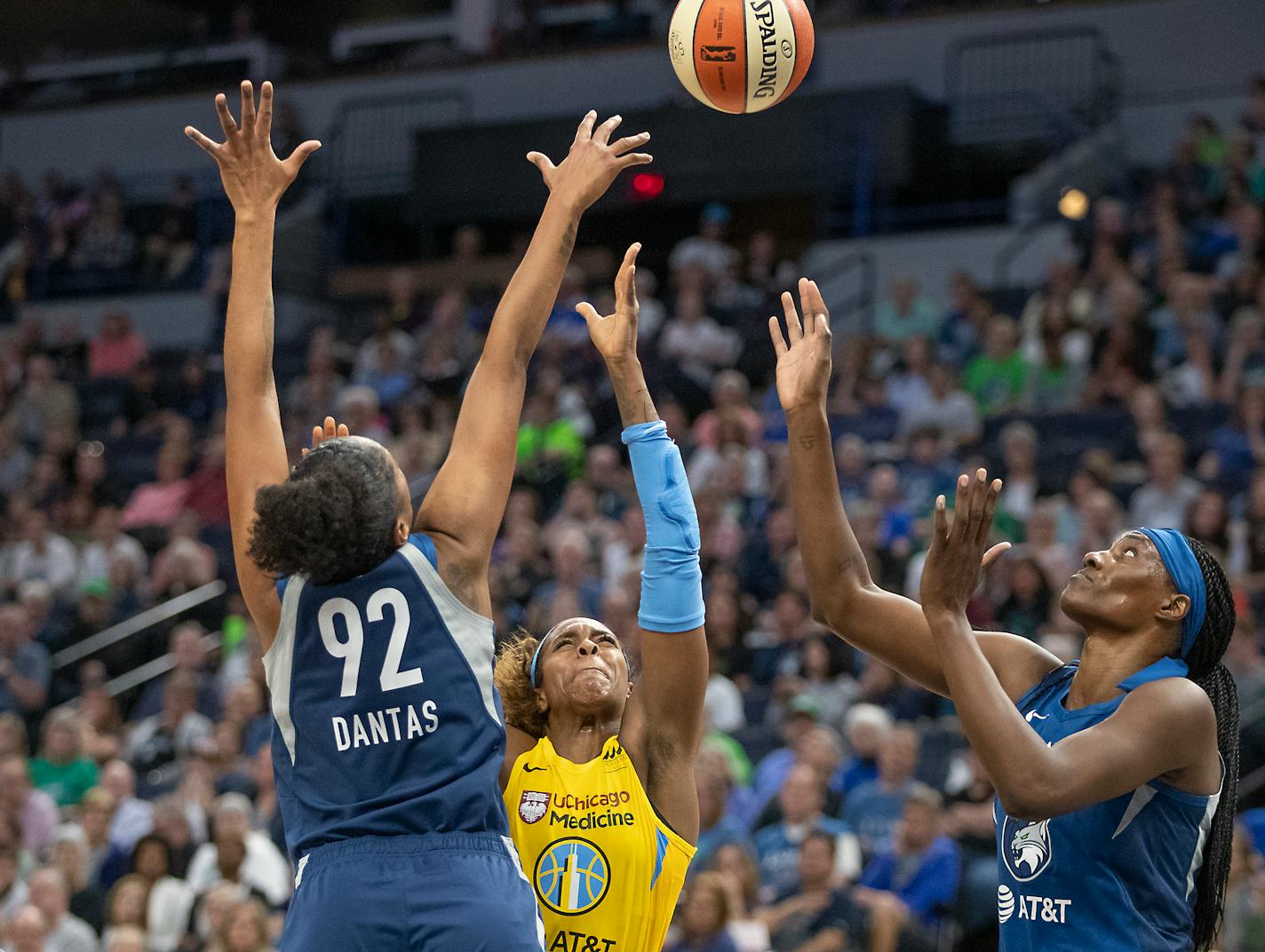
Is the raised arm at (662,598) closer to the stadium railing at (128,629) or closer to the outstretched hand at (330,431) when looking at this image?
the outstretched hand at (330,431)

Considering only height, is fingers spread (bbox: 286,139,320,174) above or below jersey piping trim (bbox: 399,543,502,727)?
above

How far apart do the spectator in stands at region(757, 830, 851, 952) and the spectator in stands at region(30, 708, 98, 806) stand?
16.7 feet

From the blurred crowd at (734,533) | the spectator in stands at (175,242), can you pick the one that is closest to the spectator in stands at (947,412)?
the blurred crowd at (734,533)

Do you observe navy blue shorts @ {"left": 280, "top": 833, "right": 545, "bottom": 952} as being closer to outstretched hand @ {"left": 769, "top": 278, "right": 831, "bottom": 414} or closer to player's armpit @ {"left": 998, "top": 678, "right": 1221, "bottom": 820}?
player's armpit @ {"left": 998, "top": 678, "right": 1221, "bottom": 820}

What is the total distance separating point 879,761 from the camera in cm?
891

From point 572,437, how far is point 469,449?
31.6ft

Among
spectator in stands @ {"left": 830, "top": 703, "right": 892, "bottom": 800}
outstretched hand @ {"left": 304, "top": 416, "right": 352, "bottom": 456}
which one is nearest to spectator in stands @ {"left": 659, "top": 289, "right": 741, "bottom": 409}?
spectator in stands @ {"left": 830, "top": 703, "right": 892, "bottom": 800}

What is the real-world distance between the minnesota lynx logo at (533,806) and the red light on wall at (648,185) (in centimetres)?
1297

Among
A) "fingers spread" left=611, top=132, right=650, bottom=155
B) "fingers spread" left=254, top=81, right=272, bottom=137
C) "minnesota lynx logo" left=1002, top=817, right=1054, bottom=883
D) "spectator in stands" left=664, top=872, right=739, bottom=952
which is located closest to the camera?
"minnesota lynx logo" left=1002, top=817, right=1054, bottom=883

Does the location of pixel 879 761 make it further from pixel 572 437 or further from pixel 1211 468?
pixel 572 437

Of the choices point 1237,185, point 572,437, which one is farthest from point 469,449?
point 1237,185

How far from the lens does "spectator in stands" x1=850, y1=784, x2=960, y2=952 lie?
25.4 feet

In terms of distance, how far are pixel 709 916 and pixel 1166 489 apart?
3980 mm

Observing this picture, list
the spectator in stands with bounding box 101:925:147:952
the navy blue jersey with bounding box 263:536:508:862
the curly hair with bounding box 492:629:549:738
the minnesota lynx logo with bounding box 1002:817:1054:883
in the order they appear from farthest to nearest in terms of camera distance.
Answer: the spectator in stands with bounding box 101:925:147:952 < the curly hair with bounding box 492:629:549:738 < the minnesota lynx logo with bounding box 1002:817:1054:883 < the navy blue jersey with bounding box 263:536:508:862
